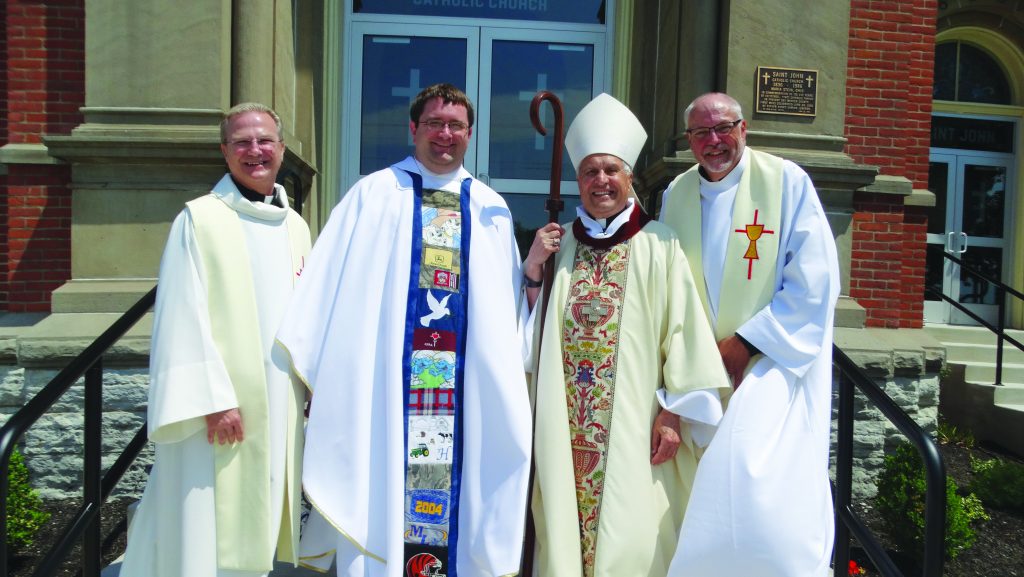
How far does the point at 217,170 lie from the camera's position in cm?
491

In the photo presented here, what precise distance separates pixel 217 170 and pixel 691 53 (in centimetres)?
336

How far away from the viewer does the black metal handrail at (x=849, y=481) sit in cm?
229

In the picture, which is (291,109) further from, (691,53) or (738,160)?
(738,160)

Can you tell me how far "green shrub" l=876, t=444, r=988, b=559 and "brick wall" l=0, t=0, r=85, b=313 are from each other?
18.4ft

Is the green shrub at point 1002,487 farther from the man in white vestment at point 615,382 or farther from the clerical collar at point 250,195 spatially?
the clerical collar at point 250,195

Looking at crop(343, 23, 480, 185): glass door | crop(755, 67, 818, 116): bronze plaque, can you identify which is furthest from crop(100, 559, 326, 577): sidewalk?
crop(755, 67, 818, 116): bronze plaque

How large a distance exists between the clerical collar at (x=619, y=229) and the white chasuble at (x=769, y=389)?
8.6 inches

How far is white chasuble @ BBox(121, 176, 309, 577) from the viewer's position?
261cm

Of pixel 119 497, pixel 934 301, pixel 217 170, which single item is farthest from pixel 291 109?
pixel 934 301

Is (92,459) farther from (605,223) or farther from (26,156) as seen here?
(26,156)

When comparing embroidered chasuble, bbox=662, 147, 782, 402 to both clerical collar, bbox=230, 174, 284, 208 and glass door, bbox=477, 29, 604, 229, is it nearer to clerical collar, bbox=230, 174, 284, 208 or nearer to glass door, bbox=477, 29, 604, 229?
clerical collar, bbox=230, 174, 284, 208

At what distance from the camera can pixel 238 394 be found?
2730 mm

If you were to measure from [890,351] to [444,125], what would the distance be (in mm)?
3765

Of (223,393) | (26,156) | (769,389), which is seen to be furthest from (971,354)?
(26,156)
